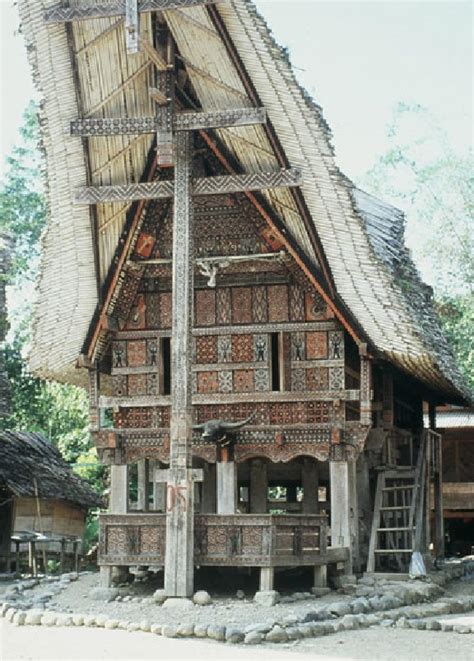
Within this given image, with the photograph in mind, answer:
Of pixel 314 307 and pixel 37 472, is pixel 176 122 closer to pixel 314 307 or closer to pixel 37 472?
pixel 314 307

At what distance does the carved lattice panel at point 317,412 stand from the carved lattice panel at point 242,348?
1.27 m

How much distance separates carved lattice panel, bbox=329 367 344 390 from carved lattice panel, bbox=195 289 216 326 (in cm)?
205

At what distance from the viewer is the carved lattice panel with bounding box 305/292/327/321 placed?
17.2m

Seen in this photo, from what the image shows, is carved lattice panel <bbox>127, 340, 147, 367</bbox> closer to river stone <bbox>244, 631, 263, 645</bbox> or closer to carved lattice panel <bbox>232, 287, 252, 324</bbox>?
carved lattice panel <bbox>232, 287, 252, 324</bbox>

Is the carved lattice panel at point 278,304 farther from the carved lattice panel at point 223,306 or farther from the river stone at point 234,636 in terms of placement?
the river stone at point 234,636

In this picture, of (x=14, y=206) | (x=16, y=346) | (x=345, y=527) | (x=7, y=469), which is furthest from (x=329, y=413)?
(x=14, y=206)

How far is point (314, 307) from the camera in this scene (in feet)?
56.7

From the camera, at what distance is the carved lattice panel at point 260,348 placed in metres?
17.3

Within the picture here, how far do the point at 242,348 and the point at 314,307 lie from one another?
129 centimetres

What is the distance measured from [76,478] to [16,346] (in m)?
6.41

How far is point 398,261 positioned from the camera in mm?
19672

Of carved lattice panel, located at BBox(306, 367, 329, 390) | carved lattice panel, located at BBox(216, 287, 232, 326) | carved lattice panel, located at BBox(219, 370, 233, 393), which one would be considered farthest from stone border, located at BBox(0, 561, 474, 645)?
carved lattice panel, located at BBox(216, 287, 232, 326)

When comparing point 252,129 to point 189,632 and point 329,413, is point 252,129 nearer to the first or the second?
point 329,413

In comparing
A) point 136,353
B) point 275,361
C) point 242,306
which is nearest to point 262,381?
point 275,361
